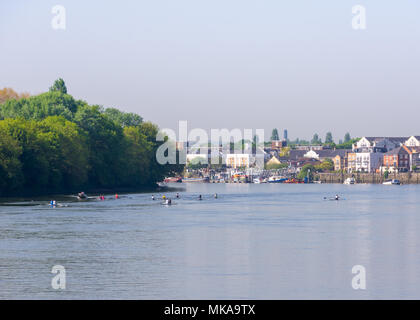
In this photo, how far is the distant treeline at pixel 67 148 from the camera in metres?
121

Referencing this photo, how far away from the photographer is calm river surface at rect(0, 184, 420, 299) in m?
38.8

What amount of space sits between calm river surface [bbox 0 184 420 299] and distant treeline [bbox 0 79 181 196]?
34.7 meters

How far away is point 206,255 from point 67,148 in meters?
87.0

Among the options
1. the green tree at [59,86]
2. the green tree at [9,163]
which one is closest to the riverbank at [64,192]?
the green tree at [9,163]

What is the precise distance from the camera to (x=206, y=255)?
5128 cm

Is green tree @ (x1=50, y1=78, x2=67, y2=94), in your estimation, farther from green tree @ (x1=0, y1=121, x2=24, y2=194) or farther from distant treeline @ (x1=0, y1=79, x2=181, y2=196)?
green tree @ (x1=0, y1=121, x2=24, y2=194)

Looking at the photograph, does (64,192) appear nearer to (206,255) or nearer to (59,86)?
(59,86)

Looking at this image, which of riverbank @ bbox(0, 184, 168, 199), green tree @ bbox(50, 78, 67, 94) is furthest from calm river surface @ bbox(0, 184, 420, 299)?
green tree @ bbox(50, 78, 67, 94)

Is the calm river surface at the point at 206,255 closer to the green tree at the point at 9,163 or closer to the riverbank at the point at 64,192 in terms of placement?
the green tree at the point at 9,163

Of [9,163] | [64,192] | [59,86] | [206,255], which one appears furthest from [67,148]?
[206,255]

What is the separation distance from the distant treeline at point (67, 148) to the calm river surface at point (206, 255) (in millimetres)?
34651
